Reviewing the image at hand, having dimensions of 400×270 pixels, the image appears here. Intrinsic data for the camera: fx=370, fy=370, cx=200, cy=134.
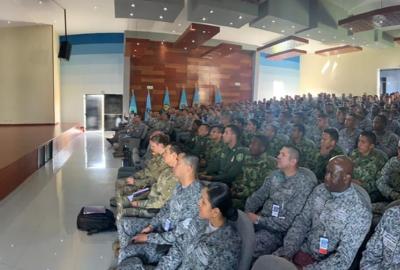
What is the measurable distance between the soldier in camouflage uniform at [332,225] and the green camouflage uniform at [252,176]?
104 centimetres

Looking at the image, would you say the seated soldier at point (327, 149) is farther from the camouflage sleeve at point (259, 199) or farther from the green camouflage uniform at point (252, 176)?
the camouflage sleeve at point (259, 199)

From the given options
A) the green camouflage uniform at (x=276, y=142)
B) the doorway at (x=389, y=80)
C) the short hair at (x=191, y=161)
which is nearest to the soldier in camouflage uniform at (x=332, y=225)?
the short hair at (x=191, y=161)

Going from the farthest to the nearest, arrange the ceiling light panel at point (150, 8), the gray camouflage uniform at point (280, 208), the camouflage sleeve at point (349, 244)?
the ceiling light panel at point (150, 8)
the gray camouflage uniform at point (280, 208)
the camouflage sleeve at point (349, 244)

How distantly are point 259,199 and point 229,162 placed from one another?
110 centimetres

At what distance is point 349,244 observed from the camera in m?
2.01

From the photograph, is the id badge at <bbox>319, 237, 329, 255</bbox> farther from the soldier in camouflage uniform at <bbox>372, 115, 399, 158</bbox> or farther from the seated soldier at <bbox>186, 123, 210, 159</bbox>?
the seated soldier at <bbox>186, 123, 210, 159</bbox>

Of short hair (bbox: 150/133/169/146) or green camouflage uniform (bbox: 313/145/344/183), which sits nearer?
green camouflage uniform (bbox: 313/145/344/183)

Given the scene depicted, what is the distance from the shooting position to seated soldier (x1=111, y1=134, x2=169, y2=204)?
3988 millimetres

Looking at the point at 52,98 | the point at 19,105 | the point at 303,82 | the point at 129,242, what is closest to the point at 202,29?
the point at 52,98

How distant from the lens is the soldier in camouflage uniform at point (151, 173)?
157 inches

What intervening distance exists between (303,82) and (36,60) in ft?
48.8

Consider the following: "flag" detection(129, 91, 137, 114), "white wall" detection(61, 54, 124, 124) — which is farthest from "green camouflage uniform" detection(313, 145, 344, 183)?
"white wall" detection(61, 54, 124, 124)

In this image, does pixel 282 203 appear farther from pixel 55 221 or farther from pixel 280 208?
pixel 55 221

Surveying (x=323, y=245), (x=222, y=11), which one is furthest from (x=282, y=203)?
(x=222, y=11)
